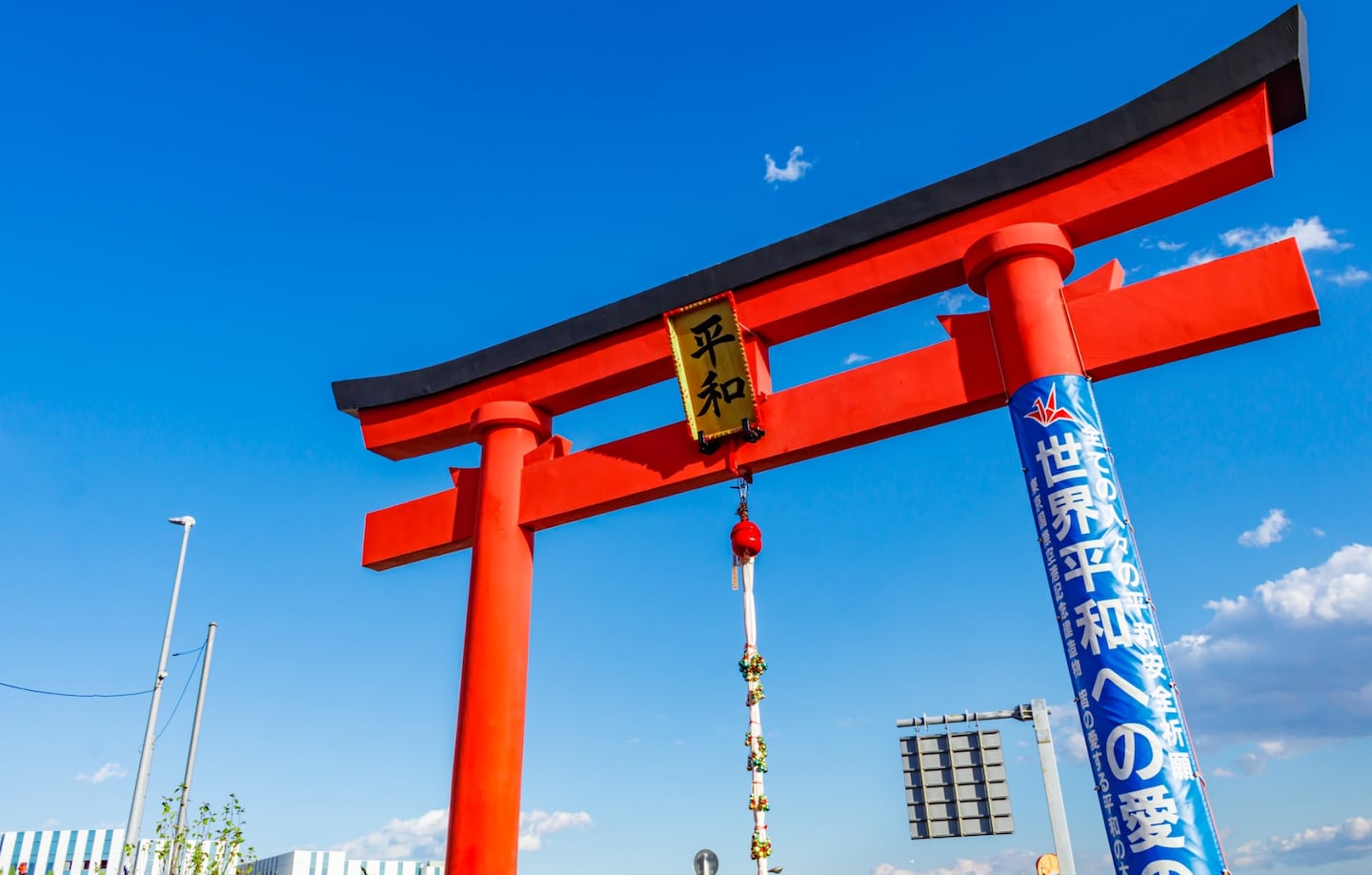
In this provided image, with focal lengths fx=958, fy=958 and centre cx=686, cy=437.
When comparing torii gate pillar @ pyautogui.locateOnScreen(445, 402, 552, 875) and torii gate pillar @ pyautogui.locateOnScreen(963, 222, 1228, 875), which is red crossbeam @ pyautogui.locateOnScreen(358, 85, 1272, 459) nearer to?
torii gate pillar @ pyautogui.locateOnScreen(963, 222, 1228, 875)

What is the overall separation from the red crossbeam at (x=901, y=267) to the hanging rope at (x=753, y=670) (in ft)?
5.14

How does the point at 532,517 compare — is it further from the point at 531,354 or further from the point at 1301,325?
the point at 1301,325

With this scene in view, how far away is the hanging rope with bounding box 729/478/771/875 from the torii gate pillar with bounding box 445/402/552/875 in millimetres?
1913

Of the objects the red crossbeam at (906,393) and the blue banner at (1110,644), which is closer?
the blue banner at (1110,644)

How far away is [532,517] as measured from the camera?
810 cm

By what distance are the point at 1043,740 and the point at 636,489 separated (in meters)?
7.17

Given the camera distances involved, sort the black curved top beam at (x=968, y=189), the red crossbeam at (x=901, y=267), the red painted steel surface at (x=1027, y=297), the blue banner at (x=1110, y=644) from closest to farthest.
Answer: the blue banner at (x=1110, y=644), the red painted steel surface at (x=1027, y=297), the black curved top beam at (x=968, y=189), the red crossbeam at (x=901, y=267)

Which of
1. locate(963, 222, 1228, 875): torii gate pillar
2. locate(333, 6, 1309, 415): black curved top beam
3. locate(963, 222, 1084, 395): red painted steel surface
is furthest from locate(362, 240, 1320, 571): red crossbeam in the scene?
locate(333, 6, 1309, 415): black curved top beam

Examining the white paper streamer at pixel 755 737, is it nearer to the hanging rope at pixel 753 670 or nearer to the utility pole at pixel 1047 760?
the hanging rope at pixel 753 670

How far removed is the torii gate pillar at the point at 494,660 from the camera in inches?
278

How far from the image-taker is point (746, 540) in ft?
23.4

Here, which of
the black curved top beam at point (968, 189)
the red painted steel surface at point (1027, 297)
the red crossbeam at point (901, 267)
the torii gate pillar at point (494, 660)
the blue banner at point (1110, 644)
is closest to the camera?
the blue banner at point (1110, 644)

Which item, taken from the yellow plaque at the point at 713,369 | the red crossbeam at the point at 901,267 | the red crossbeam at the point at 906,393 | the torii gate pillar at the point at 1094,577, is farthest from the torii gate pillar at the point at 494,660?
the torii gate pillar at the point at 1094,577

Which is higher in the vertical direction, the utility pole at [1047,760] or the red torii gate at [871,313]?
the red torii gate at [871,313]
